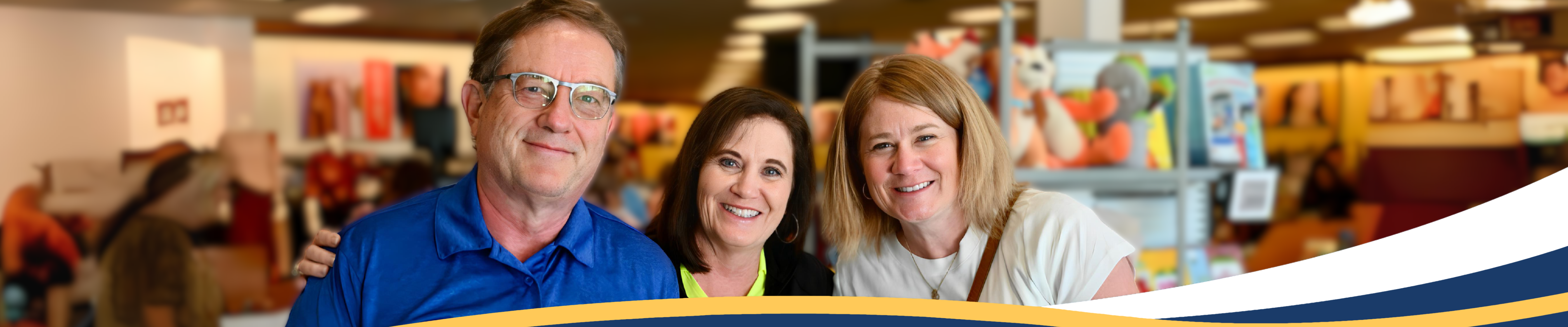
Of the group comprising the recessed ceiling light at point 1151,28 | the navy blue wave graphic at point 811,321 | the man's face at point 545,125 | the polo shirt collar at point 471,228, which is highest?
the recessed ceiling light at point 1151,28

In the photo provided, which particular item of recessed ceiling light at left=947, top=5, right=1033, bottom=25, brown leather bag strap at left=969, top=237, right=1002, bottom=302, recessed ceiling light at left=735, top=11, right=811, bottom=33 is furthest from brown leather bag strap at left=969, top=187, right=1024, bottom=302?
recessed ceiling light at left=947, top=5, right=1033, bottom=25

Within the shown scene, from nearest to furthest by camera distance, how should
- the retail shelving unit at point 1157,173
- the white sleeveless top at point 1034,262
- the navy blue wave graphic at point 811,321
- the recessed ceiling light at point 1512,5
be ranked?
the navy blue wave graphic at point 811,321 → the white sleeveless top at point 1034,262 → the retail shelving unit at point 1157,173 → the recessed ceiling light at point 1512,5

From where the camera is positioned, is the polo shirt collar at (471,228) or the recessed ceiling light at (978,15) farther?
the recessed ceiling light at (978,15)

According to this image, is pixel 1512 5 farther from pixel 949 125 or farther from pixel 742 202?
pixel 742 202

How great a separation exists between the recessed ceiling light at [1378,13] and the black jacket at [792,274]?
19.2ft

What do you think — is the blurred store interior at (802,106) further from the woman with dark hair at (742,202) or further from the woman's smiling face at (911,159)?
the woman's smiling face at (911,159)

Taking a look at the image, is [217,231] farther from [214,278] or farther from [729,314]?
[729,314]

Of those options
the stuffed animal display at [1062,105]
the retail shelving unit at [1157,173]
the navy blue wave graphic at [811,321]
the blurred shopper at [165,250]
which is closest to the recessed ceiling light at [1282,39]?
the retail shelving unit at [1157,173]

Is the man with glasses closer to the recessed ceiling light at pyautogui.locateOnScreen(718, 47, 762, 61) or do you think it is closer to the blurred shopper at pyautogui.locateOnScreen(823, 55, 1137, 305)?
the blurred shopper at pyautogui.locateOnScreen(823, 55, 1137, 305)

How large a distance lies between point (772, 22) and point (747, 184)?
4.85m

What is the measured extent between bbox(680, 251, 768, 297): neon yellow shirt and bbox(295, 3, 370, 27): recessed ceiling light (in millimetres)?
4098

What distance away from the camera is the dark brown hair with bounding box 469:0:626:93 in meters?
1.45

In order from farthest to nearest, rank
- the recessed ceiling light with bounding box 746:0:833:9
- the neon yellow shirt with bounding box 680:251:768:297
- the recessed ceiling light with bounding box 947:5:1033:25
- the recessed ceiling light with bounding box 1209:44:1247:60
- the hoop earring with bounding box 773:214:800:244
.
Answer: the recessed ceiling light with bounding box 1209:44:1247:60, the recessed ceiling light with bounding box 947:5:1033:25, the recessed ceiling light with bounding box 746:0:833:9, the hoop earring with bounding box 773:214:800:244, the neon yellow shirt with bounding box 680:251:768:297

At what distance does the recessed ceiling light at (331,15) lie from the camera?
17.0 feet
